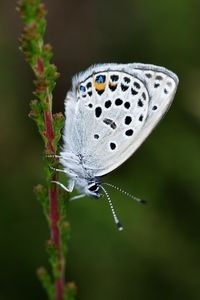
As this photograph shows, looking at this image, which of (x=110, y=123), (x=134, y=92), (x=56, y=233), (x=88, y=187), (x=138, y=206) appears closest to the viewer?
(x=56, y=233)

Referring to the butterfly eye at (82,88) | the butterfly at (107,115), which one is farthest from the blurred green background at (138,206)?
the butterfly eye at (82,88)

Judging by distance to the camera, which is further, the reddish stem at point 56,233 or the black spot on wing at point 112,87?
the black spot on wing at point 112,87

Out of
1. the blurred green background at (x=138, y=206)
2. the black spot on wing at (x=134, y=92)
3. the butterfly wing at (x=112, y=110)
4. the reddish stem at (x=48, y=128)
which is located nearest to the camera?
the reddish stem at (x=48, y=128)

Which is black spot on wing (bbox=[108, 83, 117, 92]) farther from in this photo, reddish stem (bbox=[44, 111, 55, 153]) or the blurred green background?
the blurred green background

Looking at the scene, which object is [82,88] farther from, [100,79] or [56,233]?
[56,233]

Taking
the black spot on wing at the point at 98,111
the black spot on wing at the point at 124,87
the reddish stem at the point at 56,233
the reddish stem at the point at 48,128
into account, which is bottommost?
the reddish stem at the point at 56,233

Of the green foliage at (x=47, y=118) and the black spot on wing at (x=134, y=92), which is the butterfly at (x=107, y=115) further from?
the green foliage at (x=47, y=118)

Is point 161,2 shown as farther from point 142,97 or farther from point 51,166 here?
point 51,166

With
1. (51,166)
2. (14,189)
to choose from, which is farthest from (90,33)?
(51,166)

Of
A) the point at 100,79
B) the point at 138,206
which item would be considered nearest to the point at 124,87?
the point at 100,79
